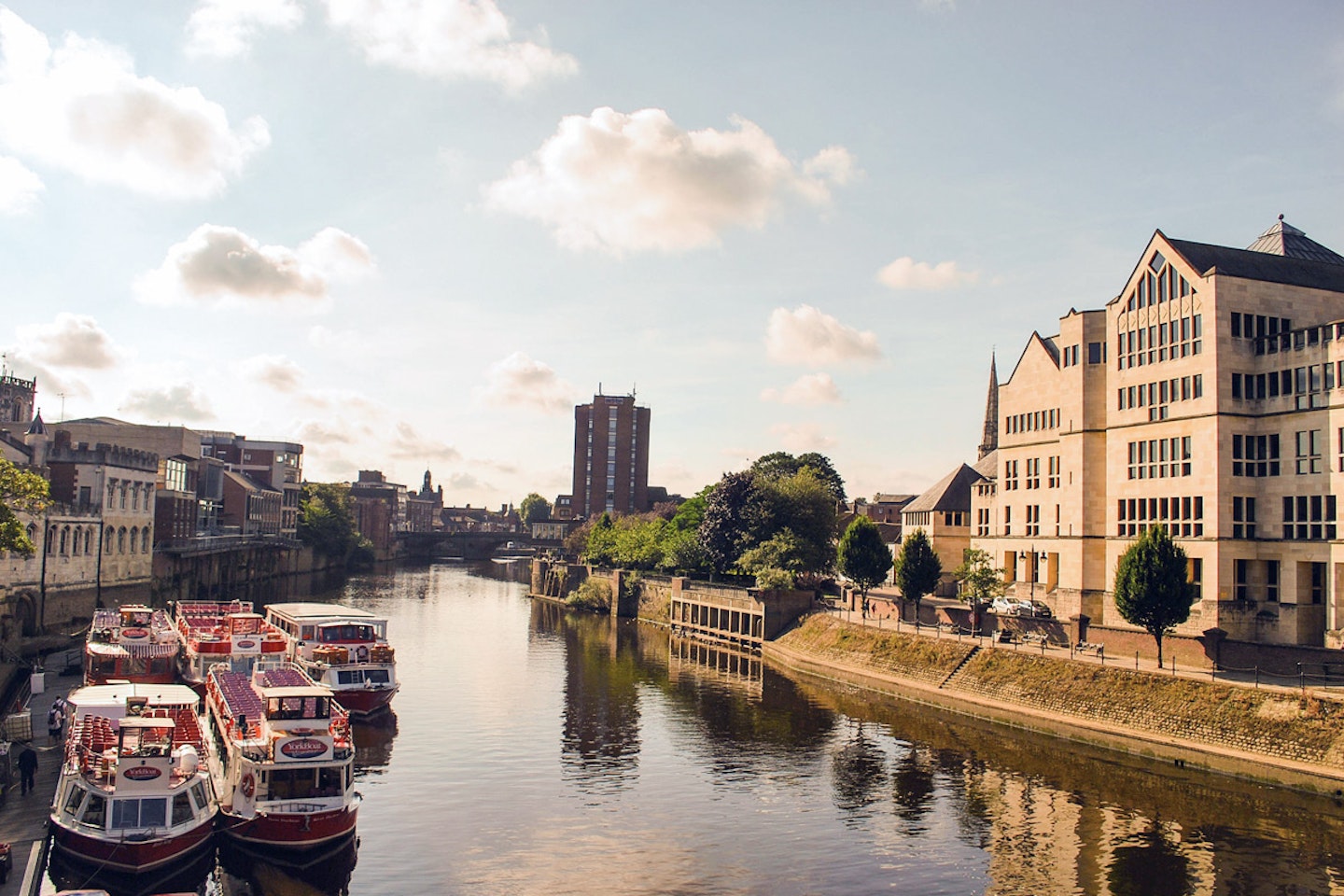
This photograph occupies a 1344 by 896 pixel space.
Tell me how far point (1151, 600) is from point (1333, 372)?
16.5m

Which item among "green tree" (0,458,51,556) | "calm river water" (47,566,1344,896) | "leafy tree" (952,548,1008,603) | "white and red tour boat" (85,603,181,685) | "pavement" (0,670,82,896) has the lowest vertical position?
"calm river water" (47,566,1344,896)

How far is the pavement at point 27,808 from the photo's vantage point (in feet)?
93.7

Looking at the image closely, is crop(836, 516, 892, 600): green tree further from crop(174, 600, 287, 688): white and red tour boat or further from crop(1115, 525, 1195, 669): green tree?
crop(174, 600, 287, 688): white and red tour boat

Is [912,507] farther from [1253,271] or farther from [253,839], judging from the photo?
[253,839]

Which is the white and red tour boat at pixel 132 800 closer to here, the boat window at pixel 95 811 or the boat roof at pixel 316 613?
the boat window at pixel 95 811

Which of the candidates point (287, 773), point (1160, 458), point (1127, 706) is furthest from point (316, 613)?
point (1160, 458)

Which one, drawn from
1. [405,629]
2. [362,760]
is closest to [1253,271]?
[362,760]

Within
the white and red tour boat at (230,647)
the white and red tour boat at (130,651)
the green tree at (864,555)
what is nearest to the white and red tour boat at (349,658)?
the white and red tour boat at (230,647)

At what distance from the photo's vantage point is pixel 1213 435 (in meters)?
62.1

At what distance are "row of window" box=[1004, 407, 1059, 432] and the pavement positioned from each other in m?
68.1

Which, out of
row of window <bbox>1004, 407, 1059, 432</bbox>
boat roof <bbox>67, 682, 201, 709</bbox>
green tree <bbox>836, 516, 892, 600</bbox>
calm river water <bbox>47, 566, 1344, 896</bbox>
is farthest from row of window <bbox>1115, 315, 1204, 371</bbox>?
boat roof <bbox>67, 682, 201, 709</bbox>

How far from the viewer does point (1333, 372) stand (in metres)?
57.4

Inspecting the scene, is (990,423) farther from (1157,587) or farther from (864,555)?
(1157,587)

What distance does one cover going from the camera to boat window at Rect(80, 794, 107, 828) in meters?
32.0
